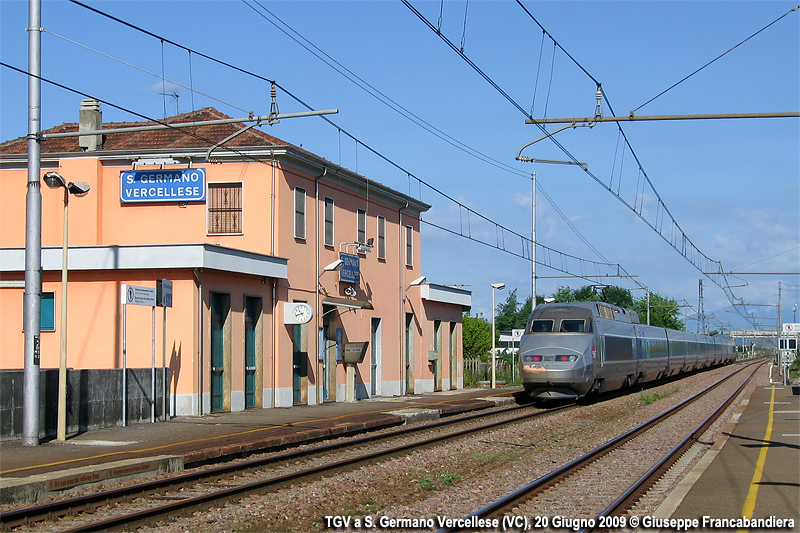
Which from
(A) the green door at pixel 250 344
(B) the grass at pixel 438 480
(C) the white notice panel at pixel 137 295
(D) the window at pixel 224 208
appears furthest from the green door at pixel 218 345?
(B) the grass at pixel 438 480

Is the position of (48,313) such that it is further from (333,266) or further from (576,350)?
(576,350)

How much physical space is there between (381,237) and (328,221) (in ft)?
13.8

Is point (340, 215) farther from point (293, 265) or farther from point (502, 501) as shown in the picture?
point (502, 501)

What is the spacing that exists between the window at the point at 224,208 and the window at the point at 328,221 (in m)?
3.64

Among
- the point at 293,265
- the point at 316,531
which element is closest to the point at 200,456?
the point at 316,531

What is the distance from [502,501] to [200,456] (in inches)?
219

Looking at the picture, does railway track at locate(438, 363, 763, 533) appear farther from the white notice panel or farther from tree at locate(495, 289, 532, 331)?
tree at locate(495, 289, 532, 331)

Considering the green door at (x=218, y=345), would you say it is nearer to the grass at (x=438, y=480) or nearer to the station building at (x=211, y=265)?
the station building at (x=211, y=265)

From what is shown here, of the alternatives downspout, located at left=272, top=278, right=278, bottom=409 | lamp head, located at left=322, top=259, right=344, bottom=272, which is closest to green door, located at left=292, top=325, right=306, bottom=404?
downspout, located at left=272, top=278, right=278, bottom=409

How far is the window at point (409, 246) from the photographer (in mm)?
34094

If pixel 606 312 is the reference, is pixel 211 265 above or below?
above

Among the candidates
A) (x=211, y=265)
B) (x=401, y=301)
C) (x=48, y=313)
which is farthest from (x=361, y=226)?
(x=48, y=313)

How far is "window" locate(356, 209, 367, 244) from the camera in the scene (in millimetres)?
29859

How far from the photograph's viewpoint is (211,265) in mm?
21141
